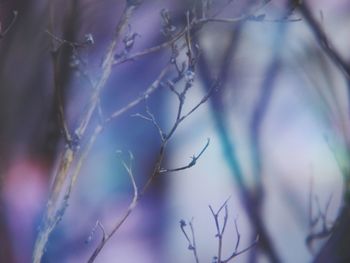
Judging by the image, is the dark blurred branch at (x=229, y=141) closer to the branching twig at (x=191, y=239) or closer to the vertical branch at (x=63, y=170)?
the branching twig at (x=191, y=239)

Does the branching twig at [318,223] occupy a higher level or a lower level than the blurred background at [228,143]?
lower

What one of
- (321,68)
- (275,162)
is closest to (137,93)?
(275,162)

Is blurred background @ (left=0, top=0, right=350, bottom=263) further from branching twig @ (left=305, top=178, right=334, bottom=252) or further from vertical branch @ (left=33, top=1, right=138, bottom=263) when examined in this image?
vertical branch @ (left=33, top=1, right=138, bottom=263)

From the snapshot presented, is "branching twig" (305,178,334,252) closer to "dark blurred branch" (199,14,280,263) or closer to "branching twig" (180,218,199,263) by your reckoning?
"dark blurred branch" (199,14,280,263)

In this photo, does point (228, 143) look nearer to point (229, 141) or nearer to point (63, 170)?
point (229, 141)

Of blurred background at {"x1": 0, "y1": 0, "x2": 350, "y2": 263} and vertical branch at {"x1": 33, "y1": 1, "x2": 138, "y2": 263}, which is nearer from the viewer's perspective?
vertical branch at {"x1": 33, "y1": 1, "x2": 138, "y2": 263}

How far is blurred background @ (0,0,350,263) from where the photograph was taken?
1799mm

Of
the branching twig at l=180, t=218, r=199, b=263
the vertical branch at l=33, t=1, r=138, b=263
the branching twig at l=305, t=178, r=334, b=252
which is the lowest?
the branching twig at l=305, t=178, r=334, b=252

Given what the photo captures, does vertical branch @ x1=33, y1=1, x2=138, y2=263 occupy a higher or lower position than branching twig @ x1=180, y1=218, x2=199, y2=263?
higher

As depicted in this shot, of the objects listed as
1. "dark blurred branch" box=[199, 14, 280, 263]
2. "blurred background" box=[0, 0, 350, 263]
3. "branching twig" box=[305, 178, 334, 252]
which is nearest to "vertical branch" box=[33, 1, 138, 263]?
"blurred background" box=[0, 0, 350, 263]

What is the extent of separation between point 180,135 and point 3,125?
2.85 feet

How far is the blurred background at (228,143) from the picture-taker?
1799mm

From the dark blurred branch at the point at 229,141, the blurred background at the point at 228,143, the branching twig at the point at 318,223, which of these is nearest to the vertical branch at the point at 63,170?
the blurred background at the point at 228,143

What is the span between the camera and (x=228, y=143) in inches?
72.6
